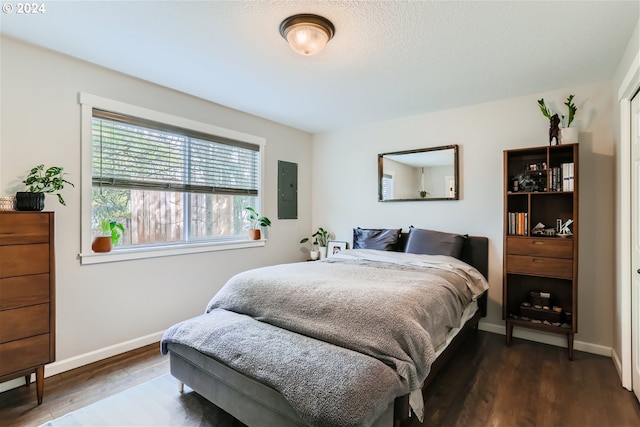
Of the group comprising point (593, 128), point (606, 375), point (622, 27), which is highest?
point (622, 27)

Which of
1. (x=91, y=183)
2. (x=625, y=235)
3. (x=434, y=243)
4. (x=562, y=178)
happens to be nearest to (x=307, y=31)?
(x=91, y=183)

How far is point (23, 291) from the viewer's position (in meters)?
1.93

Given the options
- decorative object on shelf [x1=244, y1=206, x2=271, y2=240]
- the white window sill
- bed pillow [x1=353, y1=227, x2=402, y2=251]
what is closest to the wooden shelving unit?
bed pillow [x1=353, y1=227, x2=402, y2=251]

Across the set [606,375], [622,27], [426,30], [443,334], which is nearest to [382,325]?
[443,334]

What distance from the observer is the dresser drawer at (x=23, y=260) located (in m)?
1.86

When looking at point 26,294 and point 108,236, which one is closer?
point 26,294

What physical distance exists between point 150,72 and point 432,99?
8.69 feet

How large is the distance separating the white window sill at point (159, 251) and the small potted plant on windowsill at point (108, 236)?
0.20ft

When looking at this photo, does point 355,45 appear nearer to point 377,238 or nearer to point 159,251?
point 377,238

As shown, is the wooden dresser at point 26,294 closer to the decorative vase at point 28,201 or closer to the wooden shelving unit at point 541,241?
the decorative vase at point 28,201

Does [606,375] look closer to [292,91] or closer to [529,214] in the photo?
[529,214]

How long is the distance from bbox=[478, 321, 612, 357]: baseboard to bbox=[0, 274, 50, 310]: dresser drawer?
148 inches

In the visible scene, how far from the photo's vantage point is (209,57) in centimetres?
238

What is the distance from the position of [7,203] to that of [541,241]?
398 centimetres
